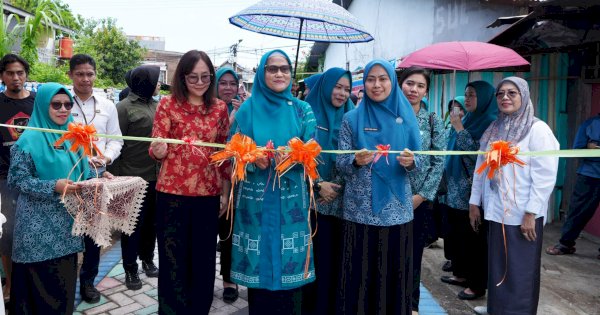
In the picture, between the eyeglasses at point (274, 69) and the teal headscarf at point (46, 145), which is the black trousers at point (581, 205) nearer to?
the eyeglasses at point (274, 69)

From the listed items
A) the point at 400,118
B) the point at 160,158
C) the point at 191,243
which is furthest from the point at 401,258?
the point at 160,158

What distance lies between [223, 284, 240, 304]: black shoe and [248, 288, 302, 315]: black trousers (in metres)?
1.23

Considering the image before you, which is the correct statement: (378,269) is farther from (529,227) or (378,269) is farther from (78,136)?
(78,136)

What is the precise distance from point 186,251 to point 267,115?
119cm

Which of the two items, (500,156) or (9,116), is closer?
(500,156)

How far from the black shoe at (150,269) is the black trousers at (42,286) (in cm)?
163

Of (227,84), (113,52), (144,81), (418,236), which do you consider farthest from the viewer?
(113,52)

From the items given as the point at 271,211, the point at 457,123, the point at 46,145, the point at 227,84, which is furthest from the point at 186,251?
the point at 457,123

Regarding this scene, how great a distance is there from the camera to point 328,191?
10.7 ft

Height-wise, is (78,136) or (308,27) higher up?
(308,27)

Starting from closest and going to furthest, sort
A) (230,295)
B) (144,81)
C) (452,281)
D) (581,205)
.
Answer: (230,295) → (144,81) → (452,281) → (581,205)

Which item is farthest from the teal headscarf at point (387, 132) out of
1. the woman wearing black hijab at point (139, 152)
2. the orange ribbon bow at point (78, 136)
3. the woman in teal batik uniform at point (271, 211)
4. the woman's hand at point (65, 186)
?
the woman wearing black hijab at point (139, 152)

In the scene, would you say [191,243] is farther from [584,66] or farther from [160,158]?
[584,66]

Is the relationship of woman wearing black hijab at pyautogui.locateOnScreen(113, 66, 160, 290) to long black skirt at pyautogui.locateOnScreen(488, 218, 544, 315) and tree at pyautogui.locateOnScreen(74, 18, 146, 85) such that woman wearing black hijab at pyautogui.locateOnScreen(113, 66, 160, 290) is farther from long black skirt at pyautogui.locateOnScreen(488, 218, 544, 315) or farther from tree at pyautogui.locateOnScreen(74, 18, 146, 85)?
tree at pyautogui.locateOnScreen(74, 18, 146, 85)
